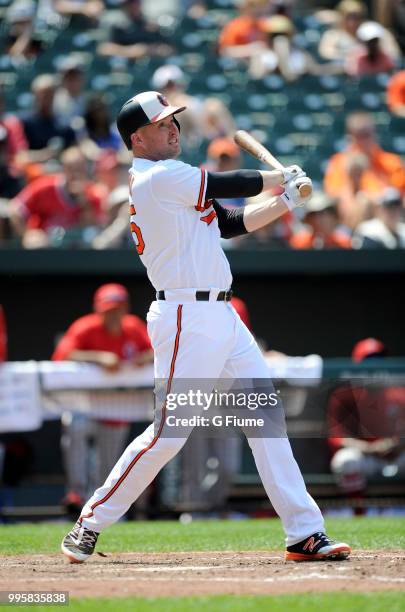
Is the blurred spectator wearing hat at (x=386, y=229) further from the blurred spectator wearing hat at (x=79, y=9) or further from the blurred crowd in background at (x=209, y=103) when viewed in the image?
the blurred spectator wearing hat at (x=79, y=9)

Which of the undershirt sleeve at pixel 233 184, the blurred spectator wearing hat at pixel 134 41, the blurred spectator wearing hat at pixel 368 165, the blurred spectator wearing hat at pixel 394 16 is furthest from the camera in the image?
the blurred spectator wearing hat at pixel 394 16

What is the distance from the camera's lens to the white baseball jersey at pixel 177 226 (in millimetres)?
4875

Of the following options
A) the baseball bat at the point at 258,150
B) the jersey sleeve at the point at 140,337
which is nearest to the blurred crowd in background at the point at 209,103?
the jersey sleeve at the point at 140,337

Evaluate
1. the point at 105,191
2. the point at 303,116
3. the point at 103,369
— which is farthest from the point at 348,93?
the point at 103,369

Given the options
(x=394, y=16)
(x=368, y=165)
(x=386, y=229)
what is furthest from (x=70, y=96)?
(x=394, y=16)

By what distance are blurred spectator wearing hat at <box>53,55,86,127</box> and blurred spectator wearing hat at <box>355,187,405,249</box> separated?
3.36m

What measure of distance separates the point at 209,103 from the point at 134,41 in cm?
204

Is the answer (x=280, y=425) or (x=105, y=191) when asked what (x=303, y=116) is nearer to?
(x=105, y=191)

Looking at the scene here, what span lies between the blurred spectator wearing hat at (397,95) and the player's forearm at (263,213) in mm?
8042

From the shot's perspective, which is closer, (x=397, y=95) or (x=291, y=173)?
(x=291, y=173)

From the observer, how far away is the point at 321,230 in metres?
9.86

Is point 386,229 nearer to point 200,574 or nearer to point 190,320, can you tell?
point 190,320

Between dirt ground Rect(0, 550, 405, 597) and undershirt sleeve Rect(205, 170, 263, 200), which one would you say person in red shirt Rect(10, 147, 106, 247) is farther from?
undershirt sleeve Rect(205, 170, 263, 200)

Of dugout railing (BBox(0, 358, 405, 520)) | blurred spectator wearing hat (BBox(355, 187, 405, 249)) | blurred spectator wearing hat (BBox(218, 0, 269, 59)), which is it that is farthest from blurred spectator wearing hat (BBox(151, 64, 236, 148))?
dugout railing (BBox(0, 358, 405, 520))
